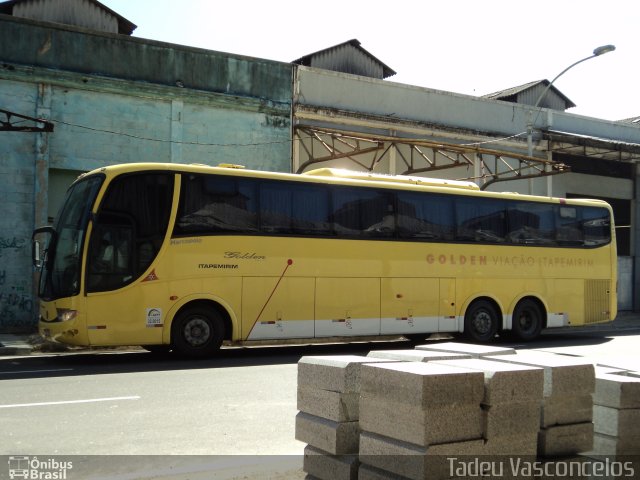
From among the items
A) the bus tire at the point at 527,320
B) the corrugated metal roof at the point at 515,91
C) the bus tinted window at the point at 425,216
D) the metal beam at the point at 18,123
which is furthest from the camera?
the corrugated metal roof at the point at 515,91

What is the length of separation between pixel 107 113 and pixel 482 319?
36.7 feet

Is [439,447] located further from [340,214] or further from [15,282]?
[15,282]

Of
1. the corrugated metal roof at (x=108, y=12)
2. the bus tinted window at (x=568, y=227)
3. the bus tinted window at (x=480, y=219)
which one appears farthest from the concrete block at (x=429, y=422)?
the corrugated metal roof at (x=108, y=12)

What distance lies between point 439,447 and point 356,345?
13.1 meters

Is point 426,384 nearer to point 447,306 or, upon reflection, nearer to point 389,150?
point 447,306

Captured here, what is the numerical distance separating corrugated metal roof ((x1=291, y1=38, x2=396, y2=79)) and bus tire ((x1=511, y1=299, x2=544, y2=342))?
13.0m

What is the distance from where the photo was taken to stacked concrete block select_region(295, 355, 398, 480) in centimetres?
484

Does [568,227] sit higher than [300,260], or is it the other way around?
[568,227]

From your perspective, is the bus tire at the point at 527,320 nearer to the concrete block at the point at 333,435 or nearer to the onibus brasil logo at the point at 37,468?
the concrete block at the point at 333,435

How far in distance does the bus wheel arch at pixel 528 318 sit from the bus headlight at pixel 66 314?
10.4 metres

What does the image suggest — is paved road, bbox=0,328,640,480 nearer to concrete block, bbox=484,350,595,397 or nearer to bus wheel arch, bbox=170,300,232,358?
bus wheel arch, bbox=170,300,232,358

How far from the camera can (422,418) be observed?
13.5 feet

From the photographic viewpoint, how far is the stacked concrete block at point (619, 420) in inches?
186

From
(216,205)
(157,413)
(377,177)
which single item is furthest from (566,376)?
(377,177)
